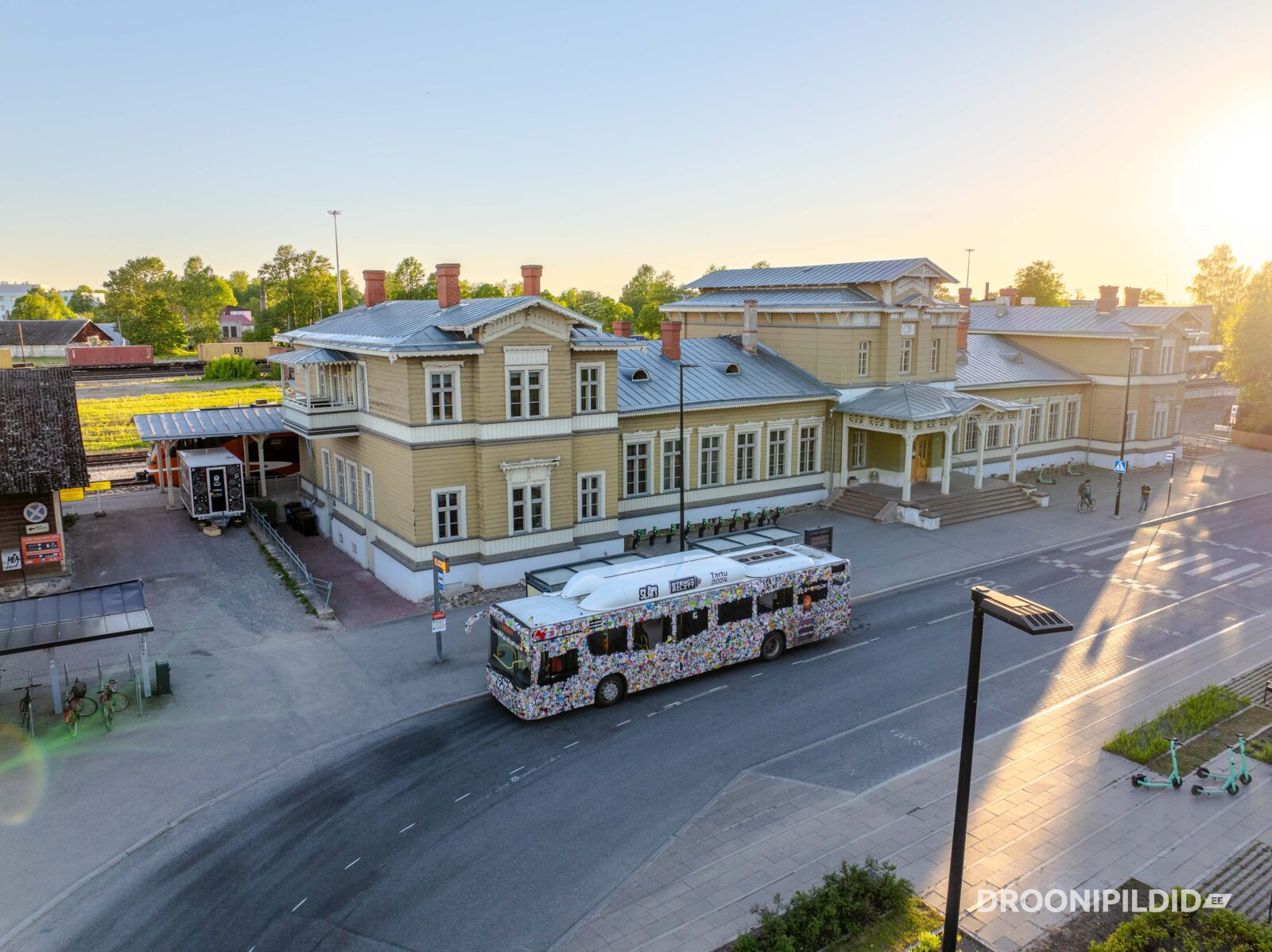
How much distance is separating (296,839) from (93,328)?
11587 centimetres

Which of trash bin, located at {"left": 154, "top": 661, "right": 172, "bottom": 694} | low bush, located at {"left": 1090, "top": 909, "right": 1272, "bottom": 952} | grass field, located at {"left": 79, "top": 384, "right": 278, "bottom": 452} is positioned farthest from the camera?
grass field, located at {"left": 79, "top": 384, "right": 278, "bottom": 452}

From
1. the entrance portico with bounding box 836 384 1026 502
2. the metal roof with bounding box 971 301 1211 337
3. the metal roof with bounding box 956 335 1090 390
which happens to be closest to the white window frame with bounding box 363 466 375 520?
the entrance portico with bounding box 836 384 1026 502

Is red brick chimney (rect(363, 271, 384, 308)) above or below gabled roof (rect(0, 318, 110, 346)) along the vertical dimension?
above

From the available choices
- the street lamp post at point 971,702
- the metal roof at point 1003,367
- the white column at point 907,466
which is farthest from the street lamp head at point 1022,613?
the metal roof at point 1003,367

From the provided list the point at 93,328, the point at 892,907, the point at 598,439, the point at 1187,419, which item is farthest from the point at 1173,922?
the point at 93,328

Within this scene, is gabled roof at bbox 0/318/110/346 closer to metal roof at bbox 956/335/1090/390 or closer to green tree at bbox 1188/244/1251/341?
metal roof at bbox 956/335/1090/390

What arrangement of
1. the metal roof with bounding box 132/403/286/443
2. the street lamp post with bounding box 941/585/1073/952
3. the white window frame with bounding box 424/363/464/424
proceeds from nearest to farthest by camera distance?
the street lamp post with bounding box 941/585/1073/952
the white window frame with bounding box 424/363/464/424
the metal roof with bounding box 132/403/286/443

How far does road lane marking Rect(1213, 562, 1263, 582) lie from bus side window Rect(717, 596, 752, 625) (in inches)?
741

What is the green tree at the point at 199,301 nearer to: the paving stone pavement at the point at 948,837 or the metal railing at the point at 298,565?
the metal railing at the point at 298,565

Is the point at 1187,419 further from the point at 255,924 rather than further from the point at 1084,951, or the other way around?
the point at 255,924

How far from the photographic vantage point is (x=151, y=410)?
62688mm

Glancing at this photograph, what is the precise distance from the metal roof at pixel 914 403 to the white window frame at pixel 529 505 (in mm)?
16201

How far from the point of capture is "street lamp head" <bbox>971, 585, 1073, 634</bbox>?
10.4m

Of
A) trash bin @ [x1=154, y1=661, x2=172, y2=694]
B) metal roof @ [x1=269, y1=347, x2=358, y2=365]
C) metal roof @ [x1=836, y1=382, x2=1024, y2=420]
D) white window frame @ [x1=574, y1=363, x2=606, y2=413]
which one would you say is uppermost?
metal roof @ [x1=269, y1=347, x2=358, y2=365]
